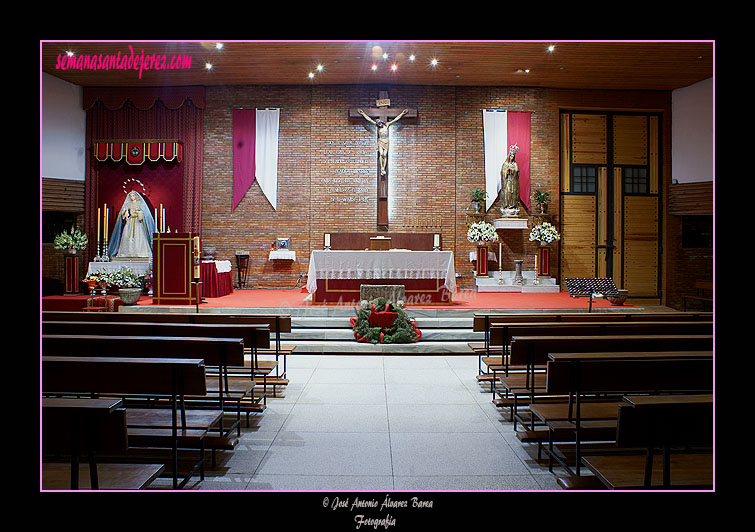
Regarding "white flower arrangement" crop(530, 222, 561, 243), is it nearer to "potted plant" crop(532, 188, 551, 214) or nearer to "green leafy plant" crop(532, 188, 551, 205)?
"potted plant" crop(532, 188, 551, 214)

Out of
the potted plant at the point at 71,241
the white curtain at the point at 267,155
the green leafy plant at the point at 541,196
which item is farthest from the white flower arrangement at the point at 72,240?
the green leafy plant at the point at 541,196

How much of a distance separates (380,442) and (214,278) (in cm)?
697

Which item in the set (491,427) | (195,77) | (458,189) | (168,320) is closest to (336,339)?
(168,320)

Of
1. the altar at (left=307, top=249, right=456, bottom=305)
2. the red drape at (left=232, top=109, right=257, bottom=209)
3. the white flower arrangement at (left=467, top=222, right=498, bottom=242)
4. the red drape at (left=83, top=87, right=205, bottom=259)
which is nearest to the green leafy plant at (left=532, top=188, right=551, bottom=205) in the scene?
the white flower arrangement at (left=467, top=222, right=498, bottom=242)

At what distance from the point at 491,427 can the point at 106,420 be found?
111 inches

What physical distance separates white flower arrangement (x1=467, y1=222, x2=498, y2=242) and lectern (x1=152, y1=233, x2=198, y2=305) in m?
5.60

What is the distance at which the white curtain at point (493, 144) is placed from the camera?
11508 mm

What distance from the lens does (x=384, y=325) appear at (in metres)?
7.11

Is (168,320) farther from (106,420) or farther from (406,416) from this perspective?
(106,420)

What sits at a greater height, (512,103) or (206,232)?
(512,103)

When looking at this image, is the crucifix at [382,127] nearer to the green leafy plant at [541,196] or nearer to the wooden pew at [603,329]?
the green leafy plant at [541,196]

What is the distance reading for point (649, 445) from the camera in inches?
82.5

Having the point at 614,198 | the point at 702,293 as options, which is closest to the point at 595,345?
the point at 614,198

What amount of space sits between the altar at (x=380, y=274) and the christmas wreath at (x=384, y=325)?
1.15m
